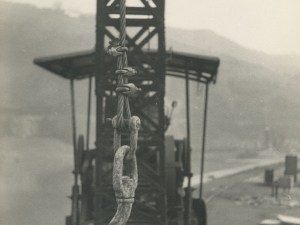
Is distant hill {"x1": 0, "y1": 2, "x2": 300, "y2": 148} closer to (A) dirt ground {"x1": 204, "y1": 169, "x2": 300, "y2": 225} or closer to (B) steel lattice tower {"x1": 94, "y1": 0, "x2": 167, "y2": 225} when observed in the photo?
(A) dirt ground {"x1": 204, "y1": 169, "x2": 300, "y2": 225}

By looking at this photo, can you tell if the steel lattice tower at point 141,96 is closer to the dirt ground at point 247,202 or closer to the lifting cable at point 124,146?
the lifting cable at point 124,146

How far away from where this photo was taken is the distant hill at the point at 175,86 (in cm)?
2070

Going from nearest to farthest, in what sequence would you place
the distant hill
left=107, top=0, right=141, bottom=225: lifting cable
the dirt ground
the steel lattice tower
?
left=107, top=0, right=141, bottom=225: lifting cable → the steel lattice tower → the dirt ground → the distant hill

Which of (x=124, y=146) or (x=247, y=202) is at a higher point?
(x=124, y=146)

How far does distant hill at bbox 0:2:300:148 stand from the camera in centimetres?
2070

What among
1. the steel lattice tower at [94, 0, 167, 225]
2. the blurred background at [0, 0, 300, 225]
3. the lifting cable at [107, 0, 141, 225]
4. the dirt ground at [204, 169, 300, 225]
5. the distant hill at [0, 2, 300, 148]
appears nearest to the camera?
the lifting cable at [107, 0, 141, 225]

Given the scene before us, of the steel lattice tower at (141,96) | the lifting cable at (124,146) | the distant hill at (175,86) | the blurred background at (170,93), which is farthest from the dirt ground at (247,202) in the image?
the lifting cable at (124,146)

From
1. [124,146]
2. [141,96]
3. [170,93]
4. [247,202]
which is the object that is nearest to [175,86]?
[170,93]

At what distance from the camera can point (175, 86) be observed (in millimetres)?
27875

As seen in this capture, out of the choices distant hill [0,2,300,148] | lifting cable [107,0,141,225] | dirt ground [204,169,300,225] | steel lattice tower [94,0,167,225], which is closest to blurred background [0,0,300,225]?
distant hill [0,2,300,148]

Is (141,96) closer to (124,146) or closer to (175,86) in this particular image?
(124,146)

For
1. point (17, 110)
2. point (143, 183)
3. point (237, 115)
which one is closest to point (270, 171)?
point (237, 115)

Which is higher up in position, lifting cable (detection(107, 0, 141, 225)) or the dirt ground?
lifting cable (detection(107, 0, 141, 225))

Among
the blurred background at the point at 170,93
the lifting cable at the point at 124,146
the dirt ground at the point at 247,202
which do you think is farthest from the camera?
the blurred background at the point at 170,93
